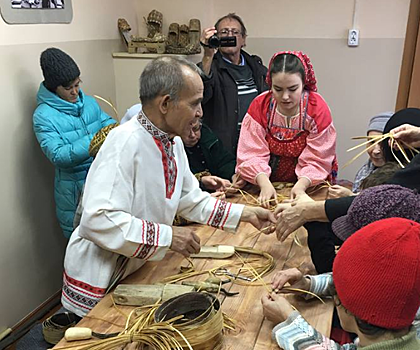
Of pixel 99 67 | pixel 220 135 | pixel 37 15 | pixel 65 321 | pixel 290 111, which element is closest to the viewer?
pixel 65 321

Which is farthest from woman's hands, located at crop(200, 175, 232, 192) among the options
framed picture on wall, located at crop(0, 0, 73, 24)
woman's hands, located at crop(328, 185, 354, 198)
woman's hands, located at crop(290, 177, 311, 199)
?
framed picture on wall, located at crop(0, 0, 73, 24)

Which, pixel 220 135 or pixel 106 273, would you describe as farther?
pixel 220 135

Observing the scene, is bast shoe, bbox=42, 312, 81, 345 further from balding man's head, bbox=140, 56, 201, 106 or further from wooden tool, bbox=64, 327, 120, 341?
balding man's head, bbox=140, 56, 201, 106

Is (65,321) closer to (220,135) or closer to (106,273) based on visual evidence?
(106,273)

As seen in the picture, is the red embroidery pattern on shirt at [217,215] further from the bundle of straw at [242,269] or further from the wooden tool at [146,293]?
the wooden tool at [146,293]

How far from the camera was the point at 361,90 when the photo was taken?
3420 mm

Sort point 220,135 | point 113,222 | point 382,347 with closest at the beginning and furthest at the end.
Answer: point 382,347 → point 113,222 → point 220,135

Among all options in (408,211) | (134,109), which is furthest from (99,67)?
(408,211)

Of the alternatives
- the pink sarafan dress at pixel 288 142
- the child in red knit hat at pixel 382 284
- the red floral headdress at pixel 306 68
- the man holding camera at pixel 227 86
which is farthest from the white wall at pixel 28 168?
the child in red knit hat at pixel 382 284

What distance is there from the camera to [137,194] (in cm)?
141

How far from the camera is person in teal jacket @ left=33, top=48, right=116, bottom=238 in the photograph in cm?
247

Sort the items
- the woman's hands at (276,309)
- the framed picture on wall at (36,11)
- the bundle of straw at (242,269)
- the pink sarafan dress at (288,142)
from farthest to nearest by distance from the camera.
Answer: the framed picture on wall at (36,11) < the pink sarafan dress at (288,142) < the bundle of straw at (242,269) < the woman's hands at (276,309)

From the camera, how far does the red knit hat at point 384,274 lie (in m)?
0.88

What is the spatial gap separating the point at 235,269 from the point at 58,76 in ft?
5.44
